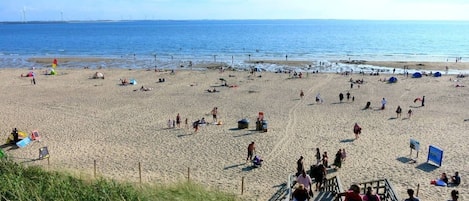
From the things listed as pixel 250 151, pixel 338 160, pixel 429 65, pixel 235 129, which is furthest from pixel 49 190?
pixel 429 65

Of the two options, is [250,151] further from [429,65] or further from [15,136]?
[429,65]

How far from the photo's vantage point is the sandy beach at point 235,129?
1589 cm

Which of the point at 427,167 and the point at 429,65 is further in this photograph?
the point at 429,65

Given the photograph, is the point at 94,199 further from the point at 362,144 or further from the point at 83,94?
the point at 83,94

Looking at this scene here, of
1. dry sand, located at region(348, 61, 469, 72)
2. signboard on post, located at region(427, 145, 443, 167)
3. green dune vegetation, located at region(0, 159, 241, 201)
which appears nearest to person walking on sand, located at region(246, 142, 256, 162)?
signboard on post, located at region(427, 145, 443, 167)

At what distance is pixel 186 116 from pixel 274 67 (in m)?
31.3

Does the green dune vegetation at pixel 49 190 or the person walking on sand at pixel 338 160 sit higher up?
the green dune vegetation at pixel 49 190

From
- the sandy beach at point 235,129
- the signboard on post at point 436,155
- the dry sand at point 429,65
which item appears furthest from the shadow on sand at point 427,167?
the dry sand at point 429,65

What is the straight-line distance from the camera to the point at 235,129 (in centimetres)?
2209

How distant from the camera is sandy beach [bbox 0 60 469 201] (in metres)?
15.9

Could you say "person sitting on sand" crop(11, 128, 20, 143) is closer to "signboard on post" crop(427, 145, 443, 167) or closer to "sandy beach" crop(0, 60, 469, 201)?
"sandy beach" crop(0, 60, 469, 201)

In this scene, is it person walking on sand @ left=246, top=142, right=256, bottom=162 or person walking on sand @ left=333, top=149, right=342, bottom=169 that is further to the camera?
person walking on sand @ left=246, top=142, right=256, bottom=162

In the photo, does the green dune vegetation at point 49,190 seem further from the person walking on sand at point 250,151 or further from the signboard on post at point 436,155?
the signboard on post at point 436,155

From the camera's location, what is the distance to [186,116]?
25.3 meters
